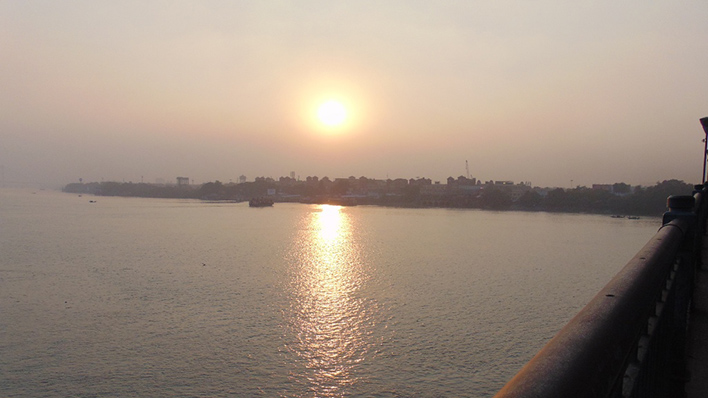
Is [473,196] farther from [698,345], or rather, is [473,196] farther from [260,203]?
[698,345]

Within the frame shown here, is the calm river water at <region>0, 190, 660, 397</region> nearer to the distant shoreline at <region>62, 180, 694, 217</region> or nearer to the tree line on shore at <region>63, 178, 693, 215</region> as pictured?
the tree line on shore at <region>63, 178, 693, 215</region>

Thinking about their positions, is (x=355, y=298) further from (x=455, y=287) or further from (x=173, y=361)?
(x=173, y=361)

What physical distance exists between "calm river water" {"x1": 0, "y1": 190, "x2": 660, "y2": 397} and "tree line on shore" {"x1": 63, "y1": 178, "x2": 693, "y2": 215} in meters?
34.4

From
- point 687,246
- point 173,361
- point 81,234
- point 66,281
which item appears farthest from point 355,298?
point 81,234

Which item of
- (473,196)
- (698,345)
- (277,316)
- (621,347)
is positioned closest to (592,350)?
(621,347)

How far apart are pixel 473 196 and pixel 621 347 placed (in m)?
117

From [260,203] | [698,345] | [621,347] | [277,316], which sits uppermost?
[621,347]

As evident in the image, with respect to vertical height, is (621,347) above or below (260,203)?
above

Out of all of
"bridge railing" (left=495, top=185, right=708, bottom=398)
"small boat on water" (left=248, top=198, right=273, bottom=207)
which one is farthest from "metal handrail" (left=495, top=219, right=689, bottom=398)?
"small boat on water" (left=248, top=198, right=273, bottom=207)

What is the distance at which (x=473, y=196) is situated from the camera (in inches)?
4535

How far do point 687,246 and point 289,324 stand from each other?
1571cm

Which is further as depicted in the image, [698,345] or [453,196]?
[453,196]

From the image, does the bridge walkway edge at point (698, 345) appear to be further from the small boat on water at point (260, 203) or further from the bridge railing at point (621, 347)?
the small boat on water at point (260, 203)

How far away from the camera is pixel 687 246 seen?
8.56 feet
